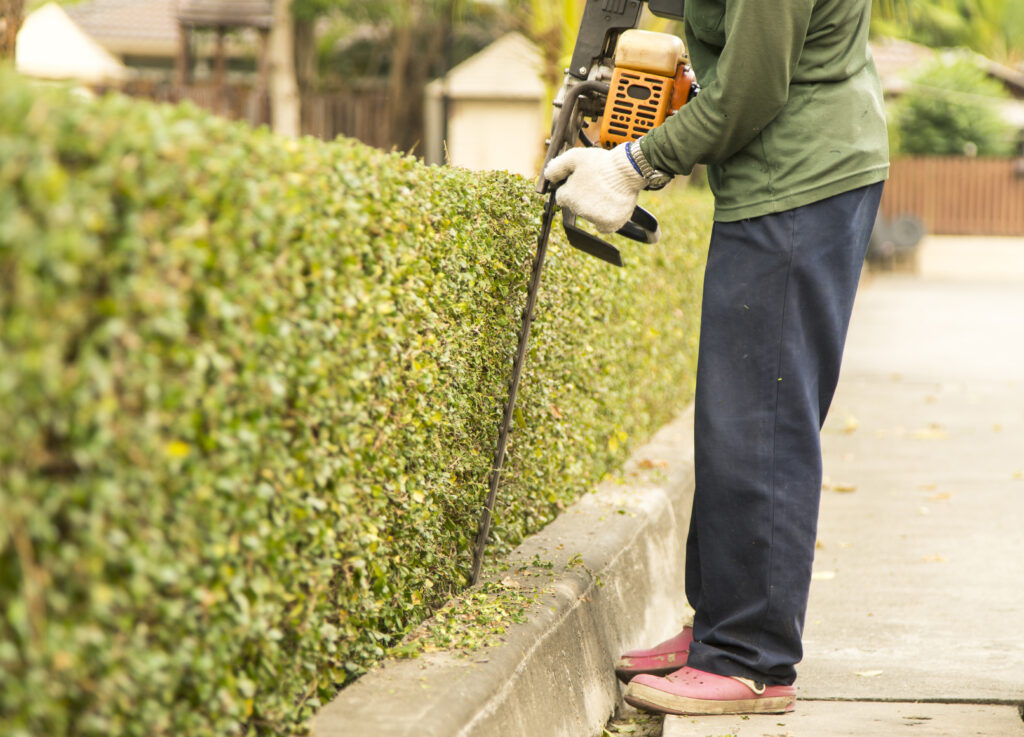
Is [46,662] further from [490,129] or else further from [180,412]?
[490,129]

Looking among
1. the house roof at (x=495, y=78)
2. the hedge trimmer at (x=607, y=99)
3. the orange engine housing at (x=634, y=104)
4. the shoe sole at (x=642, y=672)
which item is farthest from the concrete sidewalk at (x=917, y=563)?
the house roof at (x=495, y=78)

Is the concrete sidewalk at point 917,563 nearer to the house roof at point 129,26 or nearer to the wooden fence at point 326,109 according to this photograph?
the wooden fence at point 326,109

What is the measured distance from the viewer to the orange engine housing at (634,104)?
3312 millimetres

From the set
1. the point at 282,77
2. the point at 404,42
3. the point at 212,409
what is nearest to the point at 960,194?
the point at 404,42

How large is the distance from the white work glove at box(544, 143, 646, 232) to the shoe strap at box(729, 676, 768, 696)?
1.25m

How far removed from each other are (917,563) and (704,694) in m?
2.23

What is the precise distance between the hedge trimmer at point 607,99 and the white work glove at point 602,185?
11cm

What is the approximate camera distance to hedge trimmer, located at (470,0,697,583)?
3295 millimetres

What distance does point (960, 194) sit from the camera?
26875 mm

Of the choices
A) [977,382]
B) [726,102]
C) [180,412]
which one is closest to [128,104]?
[180,412]

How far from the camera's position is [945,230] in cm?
2706

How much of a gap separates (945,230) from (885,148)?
25.4 m

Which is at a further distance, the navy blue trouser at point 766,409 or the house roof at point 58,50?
the house roof at point 58,50

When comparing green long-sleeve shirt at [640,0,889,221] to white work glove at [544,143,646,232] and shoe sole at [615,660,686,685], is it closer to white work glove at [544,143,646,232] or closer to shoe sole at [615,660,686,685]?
white work glove at [544,143,646,232]
